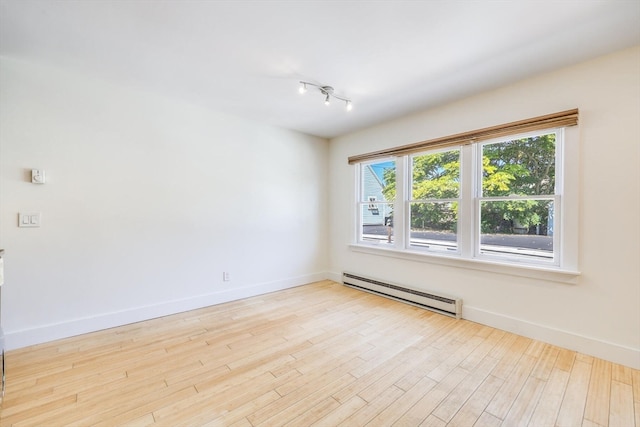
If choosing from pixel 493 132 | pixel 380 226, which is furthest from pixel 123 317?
pixel 493 132

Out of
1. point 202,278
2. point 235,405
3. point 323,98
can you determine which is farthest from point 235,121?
point 235,405

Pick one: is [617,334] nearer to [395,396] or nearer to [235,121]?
[395,396]

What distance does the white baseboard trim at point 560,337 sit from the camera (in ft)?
7.14

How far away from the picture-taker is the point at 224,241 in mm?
3678

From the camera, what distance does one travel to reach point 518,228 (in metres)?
2.81

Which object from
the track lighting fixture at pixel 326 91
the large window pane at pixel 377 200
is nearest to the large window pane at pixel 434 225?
the large window pane at pixel 377 200

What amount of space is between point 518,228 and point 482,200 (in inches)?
17.9

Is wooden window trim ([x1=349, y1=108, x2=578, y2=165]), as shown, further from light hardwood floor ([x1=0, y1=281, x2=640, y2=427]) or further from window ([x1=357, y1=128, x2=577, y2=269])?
light hardwood floor ([x1=0, y1=281, x2=640, y2=427])

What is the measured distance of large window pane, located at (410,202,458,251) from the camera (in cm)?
334

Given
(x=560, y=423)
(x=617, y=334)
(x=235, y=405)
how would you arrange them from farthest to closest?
(x=617, y=334) < (x=235, y=405) < (x=560, y=423)

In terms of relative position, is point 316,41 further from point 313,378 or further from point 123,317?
point 123,317

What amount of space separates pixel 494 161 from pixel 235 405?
3.37m

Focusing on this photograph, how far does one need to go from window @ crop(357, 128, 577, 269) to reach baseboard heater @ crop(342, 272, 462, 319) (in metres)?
0.52

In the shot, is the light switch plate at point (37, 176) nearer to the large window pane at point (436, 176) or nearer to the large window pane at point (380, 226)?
the large window pane at point (380, 226)
